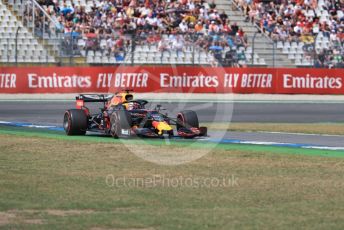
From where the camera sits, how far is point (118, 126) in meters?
18.7

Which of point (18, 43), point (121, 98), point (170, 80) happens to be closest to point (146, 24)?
point (170, 80)

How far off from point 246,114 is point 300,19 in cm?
1473

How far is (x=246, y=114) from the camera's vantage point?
1163 inches

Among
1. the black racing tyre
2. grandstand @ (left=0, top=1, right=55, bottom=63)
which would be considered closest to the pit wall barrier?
grandstand @ (left=0, top=1, right=55, bottom=63)

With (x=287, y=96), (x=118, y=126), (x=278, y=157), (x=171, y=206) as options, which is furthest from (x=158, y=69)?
(x=171, y=206)

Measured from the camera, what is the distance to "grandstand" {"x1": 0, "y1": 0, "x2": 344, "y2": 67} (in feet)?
121

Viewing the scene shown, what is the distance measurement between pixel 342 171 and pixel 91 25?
2537 cm

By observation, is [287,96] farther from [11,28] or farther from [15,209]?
[15,209]

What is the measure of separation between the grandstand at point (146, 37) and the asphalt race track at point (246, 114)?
3.03 m

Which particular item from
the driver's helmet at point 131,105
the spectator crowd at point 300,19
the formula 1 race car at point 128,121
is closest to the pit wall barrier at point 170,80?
the spectator crowd at point 300,19

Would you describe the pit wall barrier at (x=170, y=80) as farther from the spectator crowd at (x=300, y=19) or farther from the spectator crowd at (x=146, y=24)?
the spectator crowd at (x=300, y=19)

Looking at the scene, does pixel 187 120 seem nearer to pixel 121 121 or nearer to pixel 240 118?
pixel 121 121

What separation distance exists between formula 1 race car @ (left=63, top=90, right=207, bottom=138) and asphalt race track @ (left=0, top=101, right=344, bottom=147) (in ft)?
3.58

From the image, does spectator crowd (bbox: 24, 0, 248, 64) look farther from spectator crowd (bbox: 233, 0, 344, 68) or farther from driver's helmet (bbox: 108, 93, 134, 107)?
→ driver's helmet (bbox: 108, 93, 134, 107)
